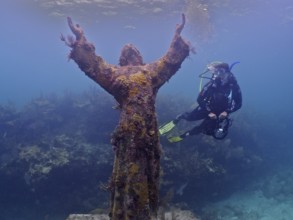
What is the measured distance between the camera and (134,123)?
4.12 meters

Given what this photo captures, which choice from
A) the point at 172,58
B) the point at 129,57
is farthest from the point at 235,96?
the point at 129,57

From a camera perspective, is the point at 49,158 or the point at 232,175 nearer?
the point at 49,158

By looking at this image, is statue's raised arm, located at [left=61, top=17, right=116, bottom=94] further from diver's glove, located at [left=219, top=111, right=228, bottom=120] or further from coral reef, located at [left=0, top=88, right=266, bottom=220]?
coral reef, located at [left=0, top=88, right=266, bottom=220]

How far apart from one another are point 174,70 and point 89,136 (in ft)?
39.2

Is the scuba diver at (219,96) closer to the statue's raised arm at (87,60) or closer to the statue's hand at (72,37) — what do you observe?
the statue's raised arm at (87,60)

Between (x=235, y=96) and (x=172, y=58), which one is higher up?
(x=235, y=96)

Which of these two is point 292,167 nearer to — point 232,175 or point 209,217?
point 232,175

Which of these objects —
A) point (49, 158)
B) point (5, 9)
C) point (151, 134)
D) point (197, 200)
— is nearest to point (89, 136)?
point (49, 158)

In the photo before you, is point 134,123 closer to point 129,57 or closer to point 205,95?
point 129,57

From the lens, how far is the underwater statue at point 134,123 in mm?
3852

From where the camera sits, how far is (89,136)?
647 inches

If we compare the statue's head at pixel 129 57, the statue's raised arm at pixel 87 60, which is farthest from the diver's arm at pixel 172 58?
the statue's raised arm at pixel 87 60

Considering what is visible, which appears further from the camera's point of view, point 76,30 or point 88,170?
point 88,170

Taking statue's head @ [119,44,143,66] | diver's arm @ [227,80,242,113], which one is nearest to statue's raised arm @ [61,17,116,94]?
statue's head @ [119,44,143,66]
